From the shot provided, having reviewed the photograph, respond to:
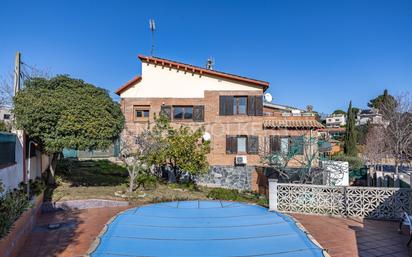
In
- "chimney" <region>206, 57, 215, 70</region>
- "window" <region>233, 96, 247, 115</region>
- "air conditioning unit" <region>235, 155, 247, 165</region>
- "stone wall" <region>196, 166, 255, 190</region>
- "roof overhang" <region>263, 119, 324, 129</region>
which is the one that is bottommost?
"stone wall" <region>196, 166, 255, 190</region>

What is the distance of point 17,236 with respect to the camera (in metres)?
7.26

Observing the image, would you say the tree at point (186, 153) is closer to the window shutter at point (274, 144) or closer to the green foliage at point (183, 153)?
the green foliage at point (183, 153)

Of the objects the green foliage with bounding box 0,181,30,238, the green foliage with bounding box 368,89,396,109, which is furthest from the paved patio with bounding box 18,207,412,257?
the green foliage with bounding box 368,89,396,109

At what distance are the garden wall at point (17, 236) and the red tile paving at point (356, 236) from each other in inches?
267

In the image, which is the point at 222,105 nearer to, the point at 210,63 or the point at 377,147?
the point at 210,63

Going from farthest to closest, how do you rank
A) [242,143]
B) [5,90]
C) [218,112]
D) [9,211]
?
[5,90]
[242,143]
[218,112]
[9,211]

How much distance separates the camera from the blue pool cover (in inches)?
294

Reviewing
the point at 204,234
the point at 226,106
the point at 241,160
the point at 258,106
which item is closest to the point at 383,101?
the point at 258,106

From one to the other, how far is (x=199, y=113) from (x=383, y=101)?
2819 centimetres

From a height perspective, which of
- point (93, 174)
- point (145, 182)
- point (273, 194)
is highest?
point (273, 194)

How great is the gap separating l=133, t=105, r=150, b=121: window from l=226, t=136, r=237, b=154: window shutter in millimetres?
6051

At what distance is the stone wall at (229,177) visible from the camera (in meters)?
22.3

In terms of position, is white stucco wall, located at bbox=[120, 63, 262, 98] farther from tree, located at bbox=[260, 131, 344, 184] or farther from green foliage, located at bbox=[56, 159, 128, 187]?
green foliage, located at bbox=[56, 159, 128, 187]

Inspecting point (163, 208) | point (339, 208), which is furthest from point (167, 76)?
point (339, 208)
